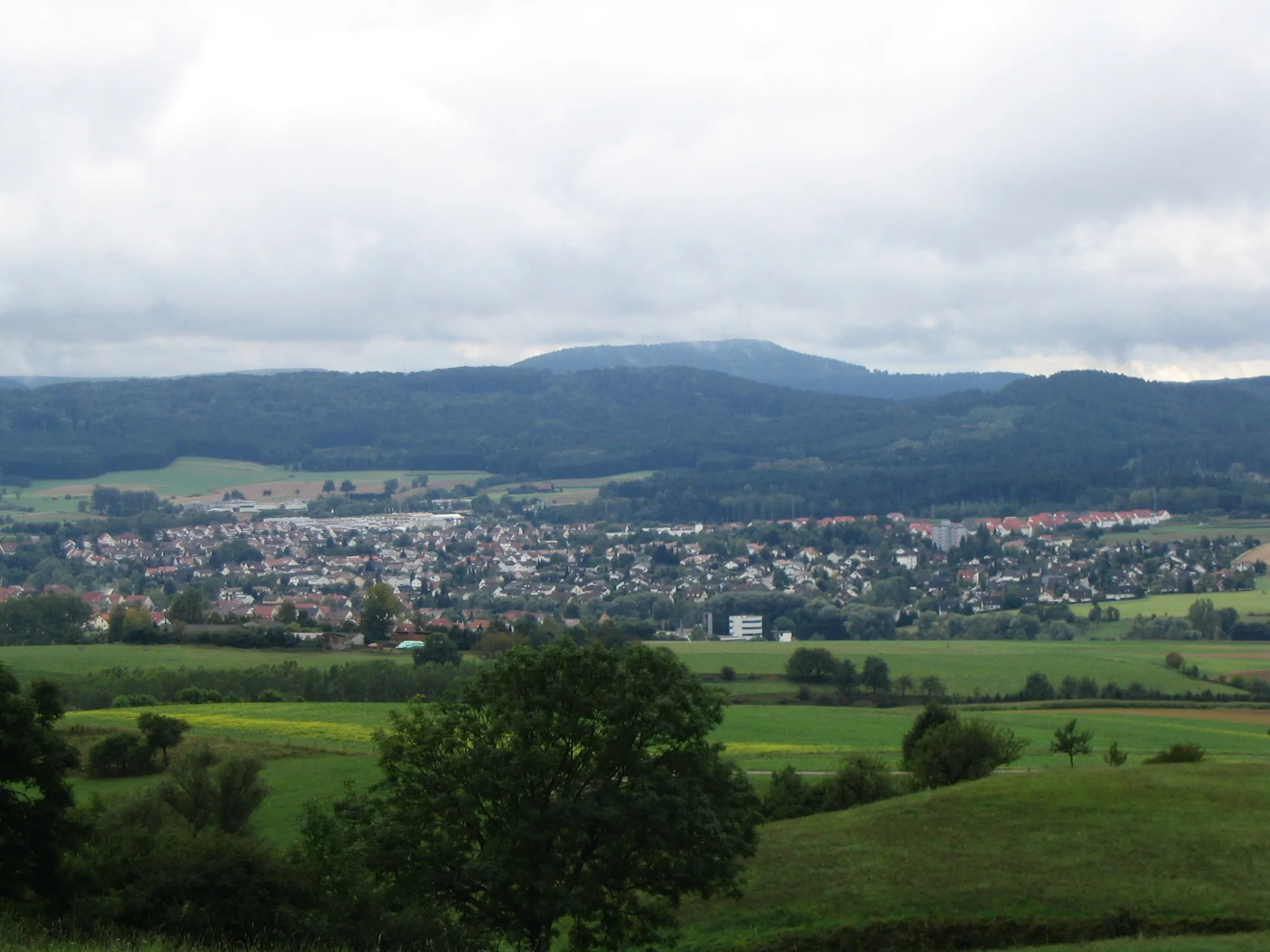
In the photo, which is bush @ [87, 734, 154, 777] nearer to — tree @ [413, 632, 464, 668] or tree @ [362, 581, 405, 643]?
tree @ [413, 632, 464, 668]

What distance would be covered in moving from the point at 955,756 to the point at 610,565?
122490mm

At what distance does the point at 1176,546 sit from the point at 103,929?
143 meters

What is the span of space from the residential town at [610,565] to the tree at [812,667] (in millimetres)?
34619

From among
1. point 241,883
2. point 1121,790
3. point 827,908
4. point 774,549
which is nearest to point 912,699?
point 1121,790

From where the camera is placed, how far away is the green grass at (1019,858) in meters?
20.5

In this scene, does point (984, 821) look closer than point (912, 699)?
Yes

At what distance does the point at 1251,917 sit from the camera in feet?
63.2

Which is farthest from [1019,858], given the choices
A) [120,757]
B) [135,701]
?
[135,701]

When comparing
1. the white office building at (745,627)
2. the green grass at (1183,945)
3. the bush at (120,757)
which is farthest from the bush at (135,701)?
the white office building at (745,627)

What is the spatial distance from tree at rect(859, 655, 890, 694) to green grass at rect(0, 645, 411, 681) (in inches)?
1022

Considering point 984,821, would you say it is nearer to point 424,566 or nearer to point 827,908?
point 827,908

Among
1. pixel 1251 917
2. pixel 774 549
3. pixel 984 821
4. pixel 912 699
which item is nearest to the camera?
pixel 1251 917

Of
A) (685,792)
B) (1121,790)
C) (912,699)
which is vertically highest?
(685,792)

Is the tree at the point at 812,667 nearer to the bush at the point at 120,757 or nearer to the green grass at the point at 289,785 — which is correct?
the green grass at the point at 289,785
